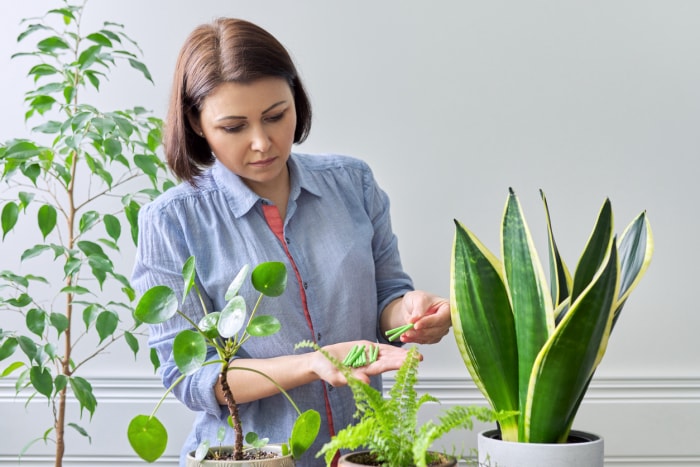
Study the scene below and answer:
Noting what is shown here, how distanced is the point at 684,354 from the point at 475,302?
1.93 metres

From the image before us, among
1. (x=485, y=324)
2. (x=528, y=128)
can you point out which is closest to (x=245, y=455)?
(x=485, y=324)

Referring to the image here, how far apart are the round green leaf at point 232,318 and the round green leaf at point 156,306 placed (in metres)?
A: 0.06

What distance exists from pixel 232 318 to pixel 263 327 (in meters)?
0.05

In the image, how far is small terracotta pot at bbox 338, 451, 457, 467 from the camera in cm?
86

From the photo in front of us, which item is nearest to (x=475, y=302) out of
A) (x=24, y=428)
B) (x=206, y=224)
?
(x=206, y=224)

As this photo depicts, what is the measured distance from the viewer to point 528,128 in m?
2.72

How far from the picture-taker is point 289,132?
153 centimetres

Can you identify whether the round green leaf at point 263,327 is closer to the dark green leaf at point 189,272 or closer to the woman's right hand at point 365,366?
the dark green leaf at point 189,272

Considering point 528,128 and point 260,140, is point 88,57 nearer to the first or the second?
point 260,140

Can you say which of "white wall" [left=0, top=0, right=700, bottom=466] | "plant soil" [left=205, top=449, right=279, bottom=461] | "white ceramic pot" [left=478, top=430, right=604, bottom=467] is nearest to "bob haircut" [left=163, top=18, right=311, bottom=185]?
"plant soil" [left=205, top=449, right=279, bottom=461]

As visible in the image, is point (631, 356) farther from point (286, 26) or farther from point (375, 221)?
point (286, 26)

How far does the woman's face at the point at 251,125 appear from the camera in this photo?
147 centimetres

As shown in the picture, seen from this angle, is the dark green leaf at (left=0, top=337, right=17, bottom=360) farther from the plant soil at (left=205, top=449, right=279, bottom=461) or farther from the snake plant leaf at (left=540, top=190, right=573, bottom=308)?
the snake plant leaf at (left=540, top=190, right=573, bottom=308)

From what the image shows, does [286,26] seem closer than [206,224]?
No
